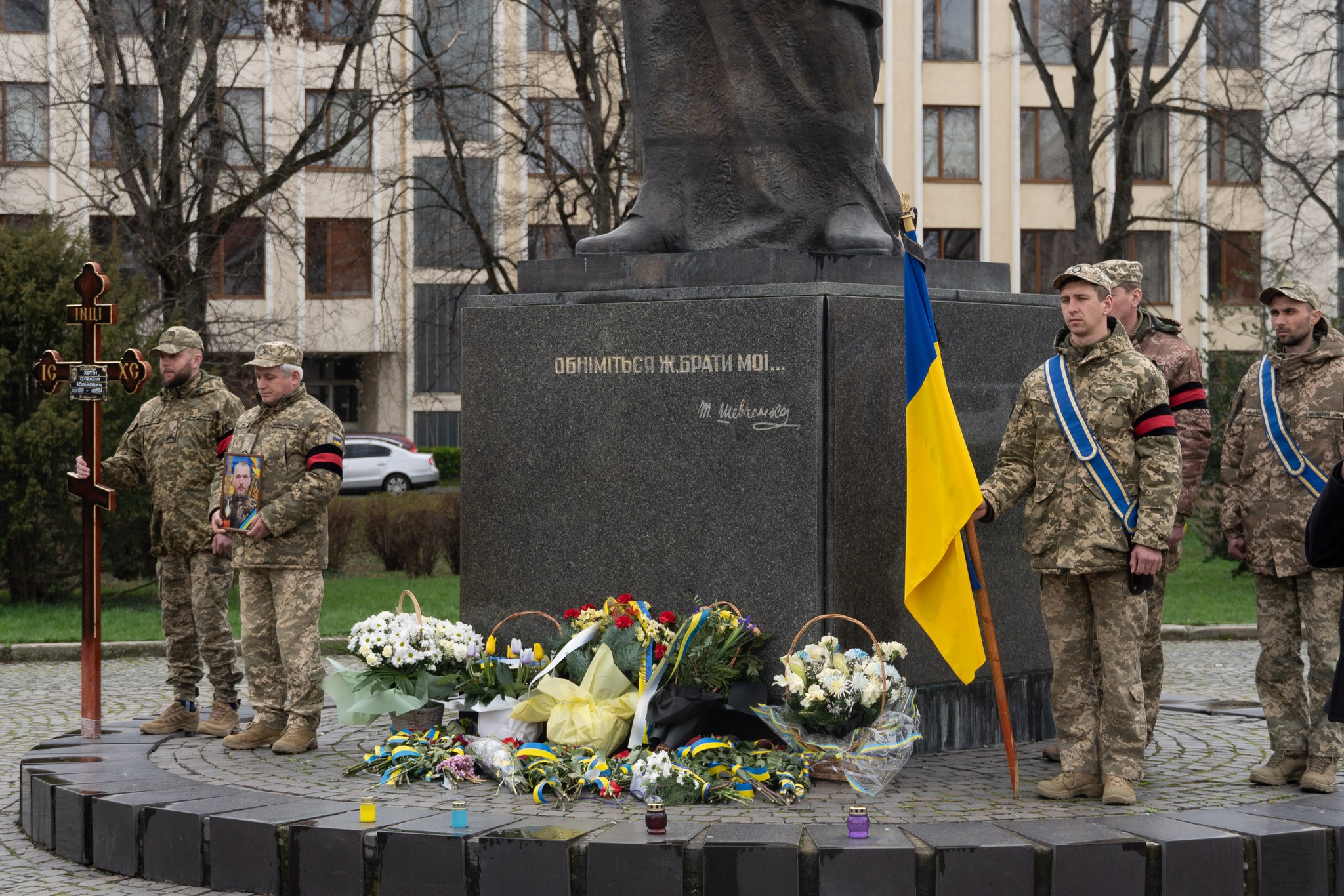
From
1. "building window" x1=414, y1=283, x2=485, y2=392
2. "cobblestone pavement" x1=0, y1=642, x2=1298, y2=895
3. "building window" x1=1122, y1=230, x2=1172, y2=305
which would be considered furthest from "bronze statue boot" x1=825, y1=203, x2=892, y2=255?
"building window" x1=1122, y1=230, x2=1172, y2=305

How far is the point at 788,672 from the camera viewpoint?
640cm

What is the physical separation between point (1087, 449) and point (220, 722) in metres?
4.27

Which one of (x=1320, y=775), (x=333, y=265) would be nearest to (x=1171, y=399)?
(x=1320, y=775)

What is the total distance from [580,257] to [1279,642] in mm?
3360

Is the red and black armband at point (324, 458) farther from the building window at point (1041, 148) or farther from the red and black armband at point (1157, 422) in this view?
the building window at point (1041, 148)

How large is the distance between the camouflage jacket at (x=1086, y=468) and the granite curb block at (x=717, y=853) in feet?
3.25

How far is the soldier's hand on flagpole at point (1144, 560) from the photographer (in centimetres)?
619

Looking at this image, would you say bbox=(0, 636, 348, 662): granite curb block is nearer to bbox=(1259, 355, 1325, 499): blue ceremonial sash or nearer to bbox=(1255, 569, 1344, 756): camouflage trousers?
bbox=(1255, 569, 1344, 756): camouflage trousers

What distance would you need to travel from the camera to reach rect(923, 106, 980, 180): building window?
143 feet

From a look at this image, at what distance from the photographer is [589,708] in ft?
22.1

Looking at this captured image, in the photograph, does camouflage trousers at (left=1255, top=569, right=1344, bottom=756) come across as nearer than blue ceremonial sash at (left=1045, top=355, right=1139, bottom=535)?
No

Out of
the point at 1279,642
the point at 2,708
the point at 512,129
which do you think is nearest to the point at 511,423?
the point at 1279,642

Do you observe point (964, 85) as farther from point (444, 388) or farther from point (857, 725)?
point (857, 725)

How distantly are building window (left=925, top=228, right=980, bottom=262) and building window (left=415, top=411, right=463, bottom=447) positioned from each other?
42.0 feet
